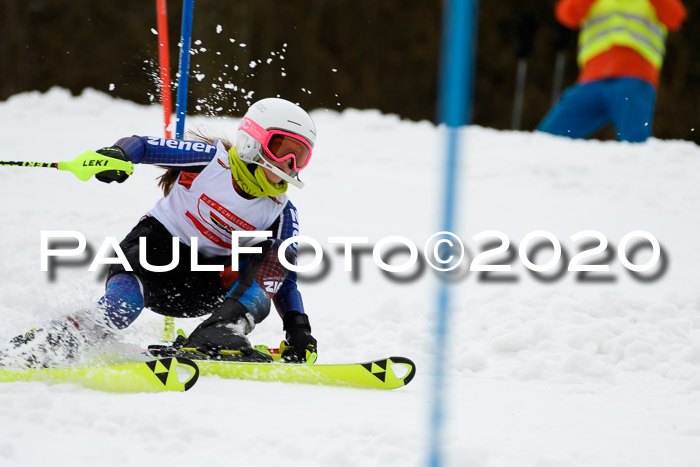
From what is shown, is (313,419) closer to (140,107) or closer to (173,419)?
(173,419)

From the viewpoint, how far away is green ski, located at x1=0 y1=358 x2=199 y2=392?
2.53 metres

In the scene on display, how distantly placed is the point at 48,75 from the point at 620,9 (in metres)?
12.8

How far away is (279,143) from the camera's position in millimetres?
3221

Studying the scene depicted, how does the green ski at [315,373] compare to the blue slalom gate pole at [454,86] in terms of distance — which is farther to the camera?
the green ski at [315,373]

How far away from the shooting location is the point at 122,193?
6613 mm

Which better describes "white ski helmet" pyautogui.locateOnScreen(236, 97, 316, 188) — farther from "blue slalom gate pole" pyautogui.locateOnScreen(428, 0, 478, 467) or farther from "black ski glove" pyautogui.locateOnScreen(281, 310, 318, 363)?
"blue slalom gate pole" pyautogui.locateOnScreen(428, 0, 478, 467)

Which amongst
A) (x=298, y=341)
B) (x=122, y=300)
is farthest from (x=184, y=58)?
(x=298, y=341)

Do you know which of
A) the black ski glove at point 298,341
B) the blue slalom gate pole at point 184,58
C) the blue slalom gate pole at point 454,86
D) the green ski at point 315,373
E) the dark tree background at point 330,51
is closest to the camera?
the blue slalom gate pole at point 454,86

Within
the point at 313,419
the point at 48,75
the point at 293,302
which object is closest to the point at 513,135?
the point at 293,302

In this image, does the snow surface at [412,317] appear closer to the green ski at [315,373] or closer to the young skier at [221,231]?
the green ski at [315,373]

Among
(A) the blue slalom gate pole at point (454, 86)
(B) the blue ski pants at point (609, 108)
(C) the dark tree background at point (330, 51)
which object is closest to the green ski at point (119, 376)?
(A) the blue slalom gate pole at point (454, 86)

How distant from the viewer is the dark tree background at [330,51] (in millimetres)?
15797

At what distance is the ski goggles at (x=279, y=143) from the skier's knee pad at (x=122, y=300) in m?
0.77

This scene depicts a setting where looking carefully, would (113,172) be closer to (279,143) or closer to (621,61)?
(279,143)
